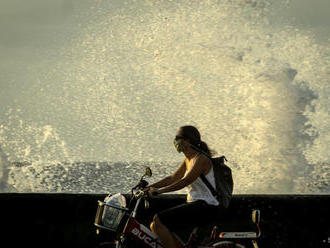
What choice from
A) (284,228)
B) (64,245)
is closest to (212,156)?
(284,228)

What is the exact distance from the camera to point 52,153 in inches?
4525

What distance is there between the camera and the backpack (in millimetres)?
6660

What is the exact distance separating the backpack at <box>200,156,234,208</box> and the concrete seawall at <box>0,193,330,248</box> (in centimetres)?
141

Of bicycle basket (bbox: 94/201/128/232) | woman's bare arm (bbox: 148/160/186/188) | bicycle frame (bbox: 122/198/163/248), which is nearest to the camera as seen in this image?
bicycle basket (bbox: 94/201/128/232)

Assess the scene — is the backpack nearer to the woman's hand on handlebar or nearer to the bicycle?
the bicycle

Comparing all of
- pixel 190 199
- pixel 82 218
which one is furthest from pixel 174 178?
pixel 82 218

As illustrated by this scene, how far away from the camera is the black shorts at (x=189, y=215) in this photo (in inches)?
259

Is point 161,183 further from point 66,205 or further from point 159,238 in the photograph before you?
point 66,205

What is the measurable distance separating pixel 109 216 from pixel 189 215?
0.71 m

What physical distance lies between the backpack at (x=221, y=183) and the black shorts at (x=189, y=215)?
10 centimetres

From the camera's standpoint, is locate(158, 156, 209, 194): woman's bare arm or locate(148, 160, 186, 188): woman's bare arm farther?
locate(148, 160, 186, 188): woman's bare arm

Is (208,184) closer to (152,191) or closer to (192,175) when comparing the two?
(192,175)

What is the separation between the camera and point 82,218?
8.09 metres

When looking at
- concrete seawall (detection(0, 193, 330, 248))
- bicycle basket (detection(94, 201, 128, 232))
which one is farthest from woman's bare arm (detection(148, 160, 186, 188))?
concrete seawall (detection(0, 193, 330, 248))
